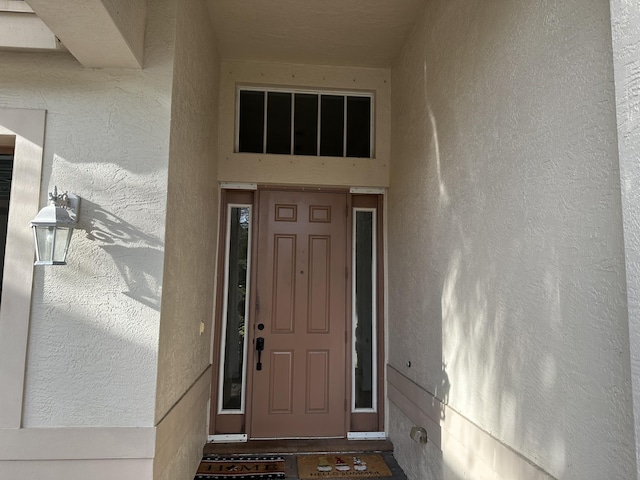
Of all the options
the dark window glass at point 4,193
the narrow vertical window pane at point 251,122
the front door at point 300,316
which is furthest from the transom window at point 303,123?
the dark window glass at point 4,193

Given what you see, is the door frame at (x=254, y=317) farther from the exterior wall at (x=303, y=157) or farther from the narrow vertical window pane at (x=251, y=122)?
the narrow vertical window pane at (x=251, y=122)

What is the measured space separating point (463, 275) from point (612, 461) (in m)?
1.09

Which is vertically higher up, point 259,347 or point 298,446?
point 259,347

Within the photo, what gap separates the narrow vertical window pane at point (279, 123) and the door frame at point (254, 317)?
0.37 m

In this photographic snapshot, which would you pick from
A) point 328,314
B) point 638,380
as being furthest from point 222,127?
point 638,380

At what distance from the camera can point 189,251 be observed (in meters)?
2.58

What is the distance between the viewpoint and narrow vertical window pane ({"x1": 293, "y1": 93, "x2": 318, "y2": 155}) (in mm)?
3705

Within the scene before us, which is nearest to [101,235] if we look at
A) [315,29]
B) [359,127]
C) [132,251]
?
[132,251]

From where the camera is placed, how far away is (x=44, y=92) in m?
2.06

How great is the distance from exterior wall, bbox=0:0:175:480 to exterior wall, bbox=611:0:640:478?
183 cm

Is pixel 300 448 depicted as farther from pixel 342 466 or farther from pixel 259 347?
pixel 259 347

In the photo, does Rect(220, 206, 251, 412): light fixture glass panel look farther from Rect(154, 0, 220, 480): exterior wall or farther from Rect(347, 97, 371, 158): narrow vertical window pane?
Rect(347, 97, 371, 158): narrow vertical window pane

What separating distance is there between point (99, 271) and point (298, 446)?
223cm

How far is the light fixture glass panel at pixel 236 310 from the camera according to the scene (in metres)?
3.53
